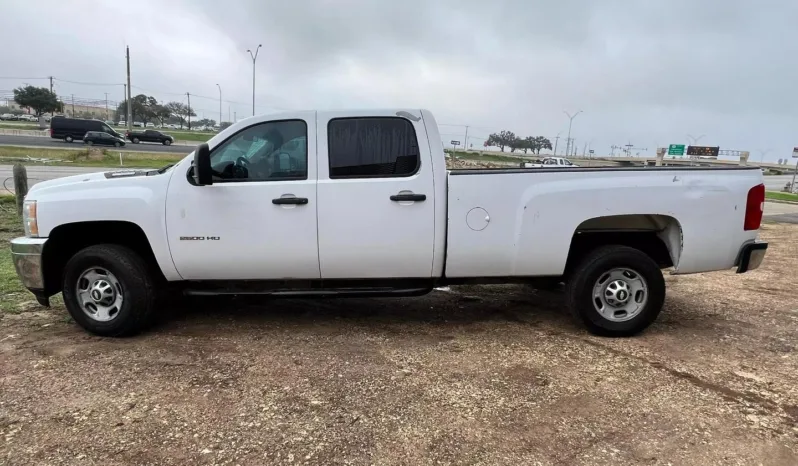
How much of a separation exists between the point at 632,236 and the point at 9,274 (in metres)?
6.87

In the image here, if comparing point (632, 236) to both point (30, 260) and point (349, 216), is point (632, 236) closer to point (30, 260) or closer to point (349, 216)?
point (349, 216)

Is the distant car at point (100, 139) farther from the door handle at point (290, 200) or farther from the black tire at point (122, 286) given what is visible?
the door handle at point (290, 200)

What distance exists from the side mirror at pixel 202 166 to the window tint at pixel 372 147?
95 centimetres

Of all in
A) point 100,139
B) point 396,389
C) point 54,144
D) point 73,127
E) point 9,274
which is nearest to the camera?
point 396,389

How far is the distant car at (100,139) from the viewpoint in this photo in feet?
136

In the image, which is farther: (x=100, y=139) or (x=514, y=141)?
(x=514, y=141)

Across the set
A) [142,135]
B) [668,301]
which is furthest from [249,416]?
[142,135]

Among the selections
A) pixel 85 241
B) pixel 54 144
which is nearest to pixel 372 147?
pixel 85 241

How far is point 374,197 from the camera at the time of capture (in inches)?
163

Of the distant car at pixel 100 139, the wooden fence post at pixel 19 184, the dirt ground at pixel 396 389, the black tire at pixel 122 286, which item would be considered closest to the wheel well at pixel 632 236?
the dirt ground at pixel 396 389

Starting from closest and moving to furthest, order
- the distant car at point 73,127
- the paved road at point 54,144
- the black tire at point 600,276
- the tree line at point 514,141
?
the black tire at point 600,276 → the paved road at point 54,144 → the distant car at point 73,127 → the tree line at point 514,141

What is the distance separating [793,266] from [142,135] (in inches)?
2086

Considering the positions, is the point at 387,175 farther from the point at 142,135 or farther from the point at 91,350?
the point at 142,135

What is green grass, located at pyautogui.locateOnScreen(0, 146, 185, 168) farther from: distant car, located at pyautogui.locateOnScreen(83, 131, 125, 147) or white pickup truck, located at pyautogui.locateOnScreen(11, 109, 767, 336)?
white pickup truck, located at pyautogui.locateOnScreen(11, 109, 767, 336)
